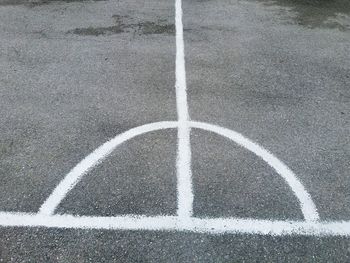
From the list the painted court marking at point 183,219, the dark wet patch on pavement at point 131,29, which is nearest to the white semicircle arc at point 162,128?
the painted court marking at point 183,219

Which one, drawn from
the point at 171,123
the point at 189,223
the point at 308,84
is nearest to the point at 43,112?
the point at 171,123

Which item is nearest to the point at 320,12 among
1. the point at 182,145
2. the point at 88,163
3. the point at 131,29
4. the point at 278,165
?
the point at 131,29

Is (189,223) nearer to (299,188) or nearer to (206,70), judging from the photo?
(299,188)

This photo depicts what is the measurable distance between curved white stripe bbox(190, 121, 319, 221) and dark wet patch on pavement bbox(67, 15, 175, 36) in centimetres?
274

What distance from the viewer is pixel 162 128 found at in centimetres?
478

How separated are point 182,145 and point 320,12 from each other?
4.96 m

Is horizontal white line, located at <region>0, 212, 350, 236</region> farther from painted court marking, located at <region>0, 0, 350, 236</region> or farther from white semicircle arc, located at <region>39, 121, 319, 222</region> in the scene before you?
white semicircle arc, located at <region>39, 121, 319, 222</region>

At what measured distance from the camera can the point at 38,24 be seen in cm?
720

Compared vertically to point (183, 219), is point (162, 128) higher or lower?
higher

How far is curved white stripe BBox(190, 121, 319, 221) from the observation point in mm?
3821

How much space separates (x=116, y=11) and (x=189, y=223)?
5.31 meters

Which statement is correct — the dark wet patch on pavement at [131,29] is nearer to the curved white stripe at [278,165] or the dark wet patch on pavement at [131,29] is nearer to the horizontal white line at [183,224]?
the curved white stripe at [278,165]

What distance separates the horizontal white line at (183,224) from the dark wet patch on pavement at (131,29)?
4092mm

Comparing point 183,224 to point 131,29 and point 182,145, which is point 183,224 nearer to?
point 182,145
